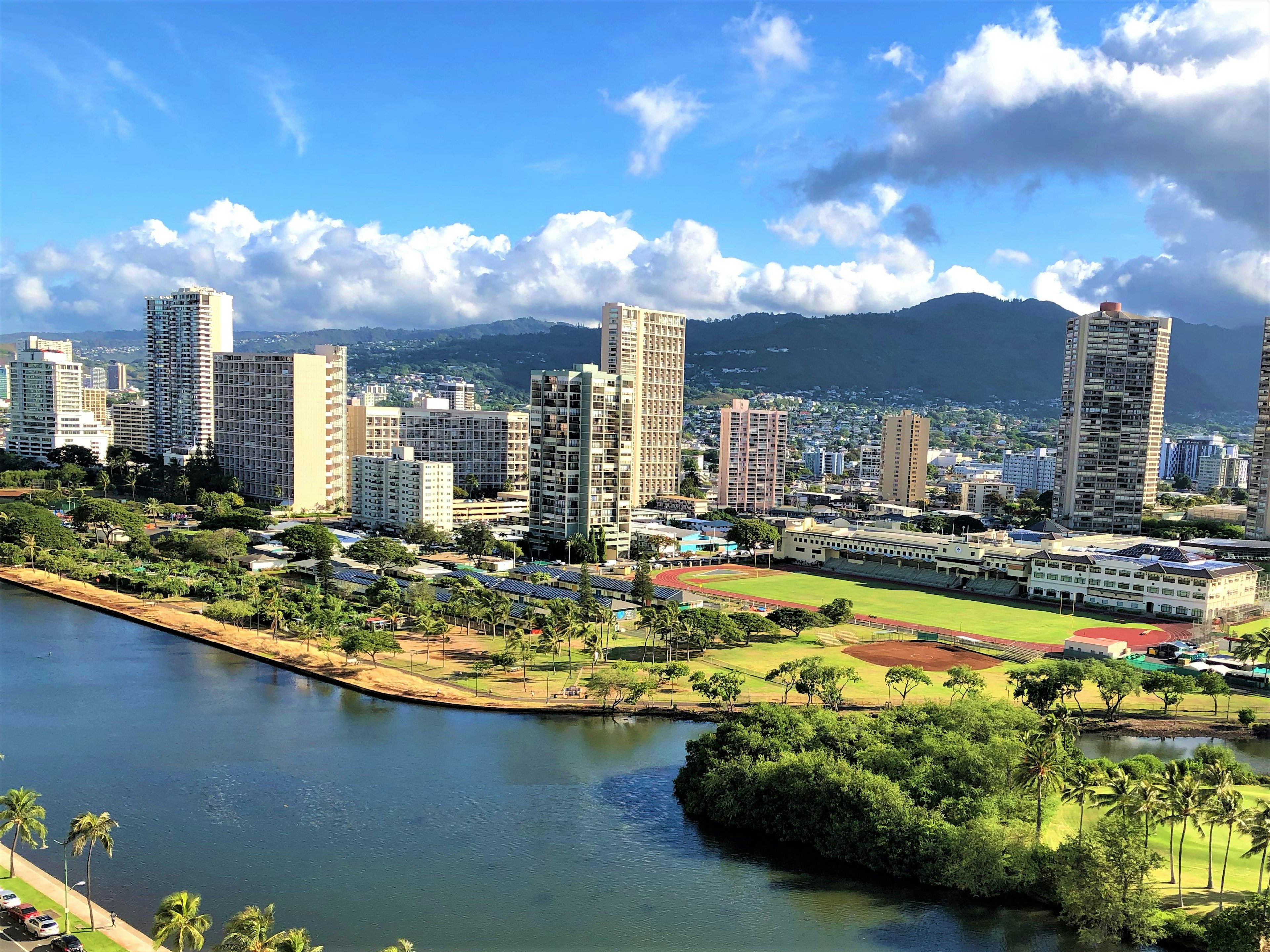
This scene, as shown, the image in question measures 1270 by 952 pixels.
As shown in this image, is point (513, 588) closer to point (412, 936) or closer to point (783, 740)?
point (783, 740)

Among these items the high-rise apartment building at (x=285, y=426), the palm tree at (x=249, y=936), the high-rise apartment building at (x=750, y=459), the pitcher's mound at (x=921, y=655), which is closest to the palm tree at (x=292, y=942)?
the palm tree at (x=249, y=936)

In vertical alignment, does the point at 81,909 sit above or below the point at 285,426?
below

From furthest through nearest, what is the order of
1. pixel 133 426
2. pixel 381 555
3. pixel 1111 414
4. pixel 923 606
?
1. pixel 133 426
2. pixel 1111 414
3. pixel 381 555
4. pixel 923 606

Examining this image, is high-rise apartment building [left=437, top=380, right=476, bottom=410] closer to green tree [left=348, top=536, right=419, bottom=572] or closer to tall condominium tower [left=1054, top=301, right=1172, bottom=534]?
green tree [left=348, top=536, right=419, bottom=572]

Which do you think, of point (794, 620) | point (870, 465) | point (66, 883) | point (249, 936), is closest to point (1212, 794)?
point (249, 936)

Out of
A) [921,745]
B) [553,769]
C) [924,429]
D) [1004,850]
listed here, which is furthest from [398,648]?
[924,429]

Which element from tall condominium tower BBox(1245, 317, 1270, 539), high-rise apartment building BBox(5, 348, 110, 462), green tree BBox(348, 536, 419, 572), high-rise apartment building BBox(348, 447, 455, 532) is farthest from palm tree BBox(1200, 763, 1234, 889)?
high-rise apartment building BBox(5, 348, 110, 462)

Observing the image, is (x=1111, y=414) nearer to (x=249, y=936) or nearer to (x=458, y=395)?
(x=249, y=936)

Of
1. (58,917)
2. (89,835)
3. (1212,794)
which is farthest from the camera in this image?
(1212,794)
